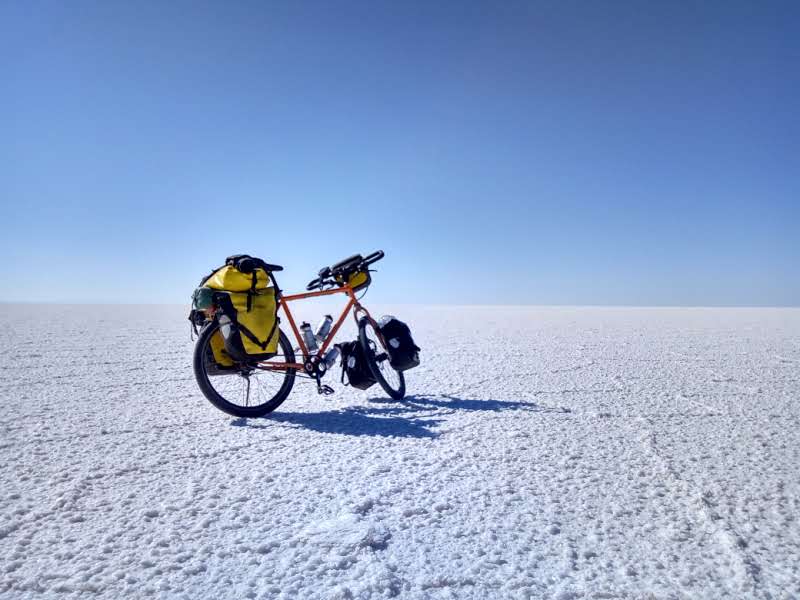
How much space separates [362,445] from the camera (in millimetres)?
2787

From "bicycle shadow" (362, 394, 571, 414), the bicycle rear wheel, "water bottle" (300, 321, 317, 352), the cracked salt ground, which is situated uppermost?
"water bottle" (300, 321, 317, 352)

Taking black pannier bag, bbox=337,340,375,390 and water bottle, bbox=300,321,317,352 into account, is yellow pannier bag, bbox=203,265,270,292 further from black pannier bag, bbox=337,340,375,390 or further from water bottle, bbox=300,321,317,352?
black pannier bag, bbox=337,340,375,390

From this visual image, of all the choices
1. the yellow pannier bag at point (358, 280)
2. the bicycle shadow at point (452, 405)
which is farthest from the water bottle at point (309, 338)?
the bicycle shadow at point (452, 405)

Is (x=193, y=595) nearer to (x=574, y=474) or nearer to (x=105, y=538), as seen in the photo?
(x=105, y=538)

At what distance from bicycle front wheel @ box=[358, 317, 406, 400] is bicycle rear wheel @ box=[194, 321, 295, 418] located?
638 mm

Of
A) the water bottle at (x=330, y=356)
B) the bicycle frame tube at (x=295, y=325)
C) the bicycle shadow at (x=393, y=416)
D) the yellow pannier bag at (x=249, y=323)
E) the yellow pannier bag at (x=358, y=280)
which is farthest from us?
the yellow pannier bag at (x=358, y=280)

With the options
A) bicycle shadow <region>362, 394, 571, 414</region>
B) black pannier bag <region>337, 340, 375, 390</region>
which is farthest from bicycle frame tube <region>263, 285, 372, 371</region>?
bicycle shadow <region>362, 394, 571, 414</region>

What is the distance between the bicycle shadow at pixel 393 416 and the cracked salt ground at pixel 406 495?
0.10ft

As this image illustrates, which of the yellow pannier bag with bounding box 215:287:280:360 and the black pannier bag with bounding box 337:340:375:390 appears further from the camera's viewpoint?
the black pannier bag with bounding box 337:340:375:390

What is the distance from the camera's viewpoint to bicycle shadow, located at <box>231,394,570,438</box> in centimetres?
313

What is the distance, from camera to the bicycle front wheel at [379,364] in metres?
3.82

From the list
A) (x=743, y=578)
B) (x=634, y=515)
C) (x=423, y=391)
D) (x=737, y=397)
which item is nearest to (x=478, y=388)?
(x=423, y=391)

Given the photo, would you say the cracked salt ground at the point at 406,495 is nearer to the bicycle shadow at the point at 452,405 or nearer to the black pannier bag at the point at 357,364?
the bicycle shadow at the point at 452,405

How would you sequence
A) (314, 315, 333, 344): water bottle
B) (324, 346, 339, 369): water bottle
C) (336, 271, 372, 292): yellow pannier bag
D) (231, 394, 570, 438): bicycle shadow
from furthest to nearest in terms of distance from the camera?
1. (336, 271, 372, 292): yellow pannier bag
2. (314, 315, 333, 344): water bottle
3. (324, 346, 339, 369): water bottle
4. (231, 394, 570, 438): bicycle shadow
